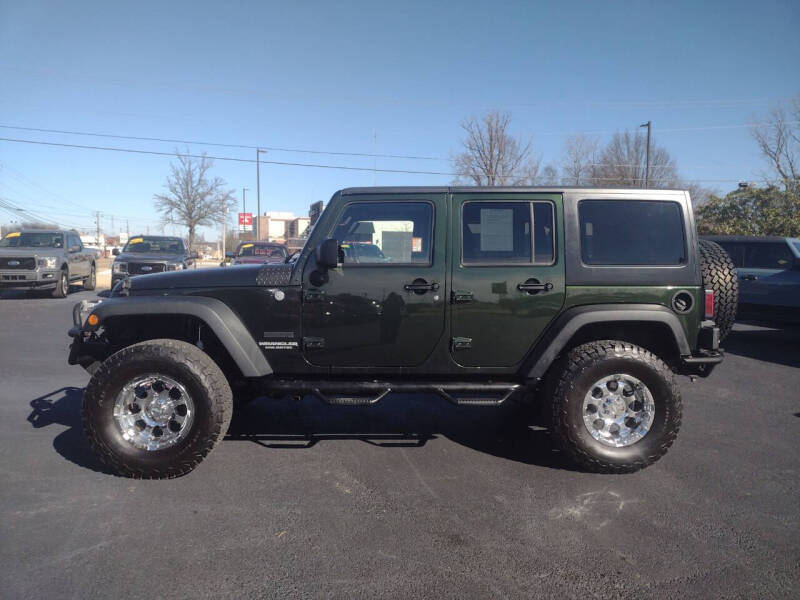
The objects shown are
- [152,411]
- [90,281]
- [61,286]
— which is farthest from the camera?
[90,281]

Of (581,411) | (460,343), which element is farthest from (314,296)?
(581,411)

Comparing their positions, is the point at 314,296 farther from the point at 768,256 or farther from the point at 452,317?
the point at 768,256

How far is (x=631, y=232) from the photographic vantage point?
154 inches

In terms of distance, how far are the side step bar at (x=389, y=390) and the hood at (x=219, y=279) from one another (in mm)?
743

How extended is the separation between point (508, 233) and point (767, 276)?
712 cm

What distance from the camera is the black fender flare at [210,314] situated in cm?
365

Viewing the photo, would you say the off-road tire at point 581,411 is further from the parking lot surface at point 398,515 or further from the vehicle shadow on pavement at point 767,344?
the vehicle shadow on pavement at point 767,344

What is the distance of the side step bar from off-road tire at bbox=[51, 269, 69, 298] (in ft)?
42.9

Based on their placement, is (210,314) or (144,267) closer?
(210,314)

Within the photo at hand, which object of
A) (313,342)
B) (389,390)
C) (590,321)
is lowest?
(389,390)

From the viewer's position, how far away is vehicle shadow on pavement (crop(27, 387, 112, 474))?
3854 millimetres

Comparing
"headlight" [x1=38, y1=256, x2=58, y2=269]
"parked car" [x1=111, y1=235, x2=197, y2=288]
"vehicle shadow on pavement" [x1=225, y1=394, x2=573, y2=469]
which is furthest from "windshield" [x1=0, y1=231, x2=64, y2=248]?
"vehicle shadow on pavement" [x1=225, y1=394, x2=573, y2=469]

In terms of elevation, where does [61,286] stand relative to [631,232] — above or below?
below

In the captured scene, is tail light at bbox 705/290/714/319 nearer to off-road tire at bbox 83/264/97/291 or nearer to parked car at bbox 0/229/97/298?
parked car at bbox 0/229/97/298
